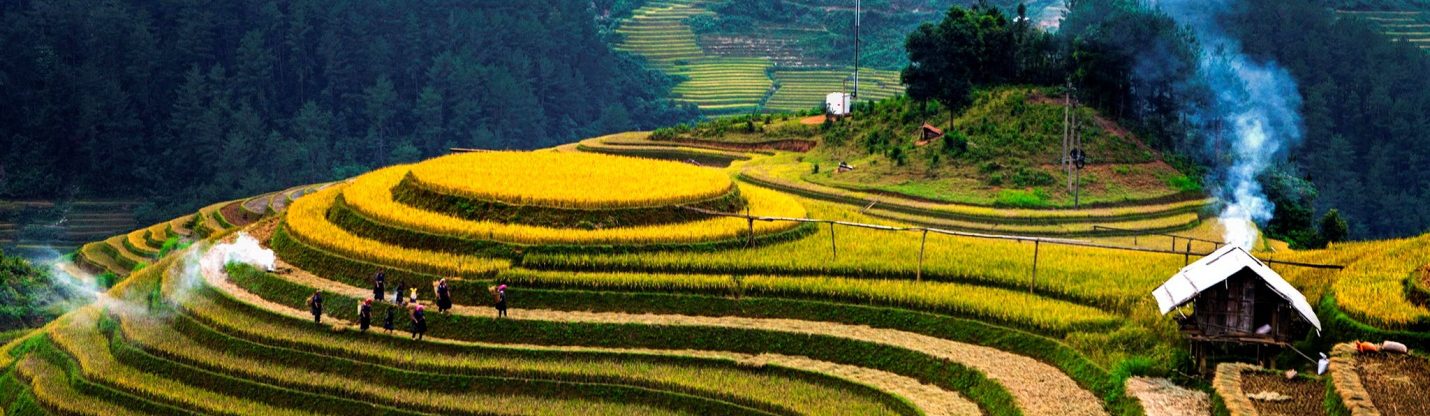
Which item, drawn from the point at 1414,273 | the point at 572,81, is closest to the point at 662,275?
the point at 1414,273

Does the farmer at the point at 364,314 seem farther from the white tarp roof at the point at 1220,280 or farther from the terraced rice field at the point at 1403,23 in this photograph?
the terraced rice field at the point at 1403,23

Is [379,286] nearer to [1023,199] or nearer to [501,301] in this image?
[501,301]

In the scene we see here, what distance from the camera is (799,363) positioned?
23344 millimetres

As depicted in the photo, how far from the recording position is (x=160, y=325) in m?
27.0

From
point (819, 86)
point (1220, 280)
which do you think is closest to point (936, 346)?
point (1220, 280)

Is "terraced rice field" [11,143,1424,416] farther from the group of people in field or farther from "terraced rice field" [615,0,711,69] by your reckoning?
"terraced rice field" [615,0,711,69]

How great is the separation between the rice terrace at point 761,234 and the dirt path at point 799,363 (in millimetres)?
97

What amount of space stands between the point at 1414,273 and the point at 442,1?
76466 mm

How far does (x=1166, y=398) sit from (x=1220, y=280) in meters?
1.66

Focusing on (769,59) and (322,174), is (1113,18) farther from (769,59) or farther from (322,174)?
(769,59)

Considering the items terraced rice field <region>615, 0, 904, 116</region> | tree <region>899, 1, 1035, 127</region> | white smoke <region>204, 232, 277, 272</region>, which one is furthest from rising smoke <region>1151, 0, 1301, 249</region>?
terraced rice field <region>615, 0, 904, 116</region>

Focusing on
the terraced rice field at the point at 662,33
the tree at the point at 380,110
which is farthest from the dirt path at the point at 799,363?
the terraced rice field at the point at 662,33

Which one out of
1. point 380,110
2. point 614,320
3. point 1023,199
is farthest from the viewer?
point 380,110

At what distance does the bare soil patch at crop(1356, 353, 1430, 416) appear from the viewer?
16.6 m
